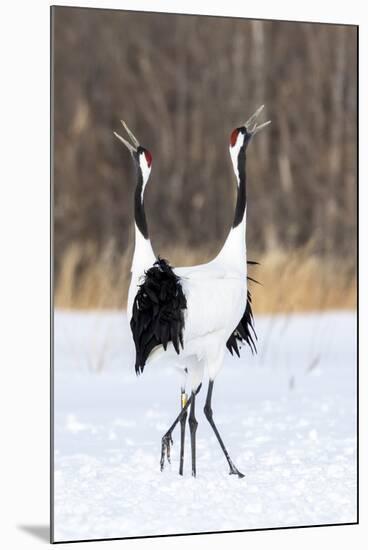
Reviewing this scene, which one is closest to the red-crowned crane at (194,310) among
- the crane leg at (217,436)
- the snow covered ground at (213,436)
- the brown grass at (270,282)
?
the crane leg at (217,436)

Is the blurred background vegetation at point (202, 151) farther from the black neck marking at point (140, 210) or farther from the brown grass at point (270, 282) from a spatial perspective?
the black neck marking at point (140, 210)

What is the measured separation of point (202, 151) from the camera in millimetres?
7930

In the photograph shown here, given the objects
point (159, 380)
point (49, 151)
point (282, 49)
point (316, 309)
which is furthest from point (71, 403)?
point (282, 49)

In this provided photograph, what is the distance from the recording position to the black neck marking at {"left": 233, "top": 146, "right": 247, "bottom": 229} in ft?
17.1

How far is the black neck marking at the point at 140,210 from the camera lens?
5.08 meters

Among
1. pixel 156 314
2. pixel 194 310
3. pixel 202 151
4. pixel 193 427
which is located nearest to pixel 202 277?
pixel 194 310

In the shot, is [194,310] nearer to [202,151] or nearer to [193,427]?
[193,427]

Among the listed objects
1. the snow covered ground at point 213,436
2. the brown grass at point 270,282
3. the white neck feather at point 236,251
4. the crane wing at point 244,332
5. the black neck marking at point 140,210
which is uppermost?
the black neck marking at point 140,210

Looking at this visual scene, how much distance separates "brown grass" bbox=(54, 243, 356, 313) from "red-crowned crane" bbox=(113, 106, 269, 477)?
4.75 feet

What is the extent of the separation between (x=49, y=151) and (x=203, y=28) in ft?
10.9

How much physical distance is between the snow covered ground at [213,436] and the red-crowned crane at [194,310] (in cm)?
18

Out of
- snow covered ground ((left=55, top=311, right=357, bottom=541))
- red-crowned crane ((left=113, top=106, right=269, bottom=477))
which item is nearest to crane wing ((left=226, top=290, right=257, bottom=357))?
red-crowned crane ((left=113, top=106, right=269, bottom=477))

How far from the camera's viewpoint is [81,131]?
807 cm

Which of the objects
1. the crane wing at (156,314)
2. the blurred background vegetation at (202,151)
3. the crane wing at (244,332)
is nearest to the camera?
the crane wing at (156,314)
